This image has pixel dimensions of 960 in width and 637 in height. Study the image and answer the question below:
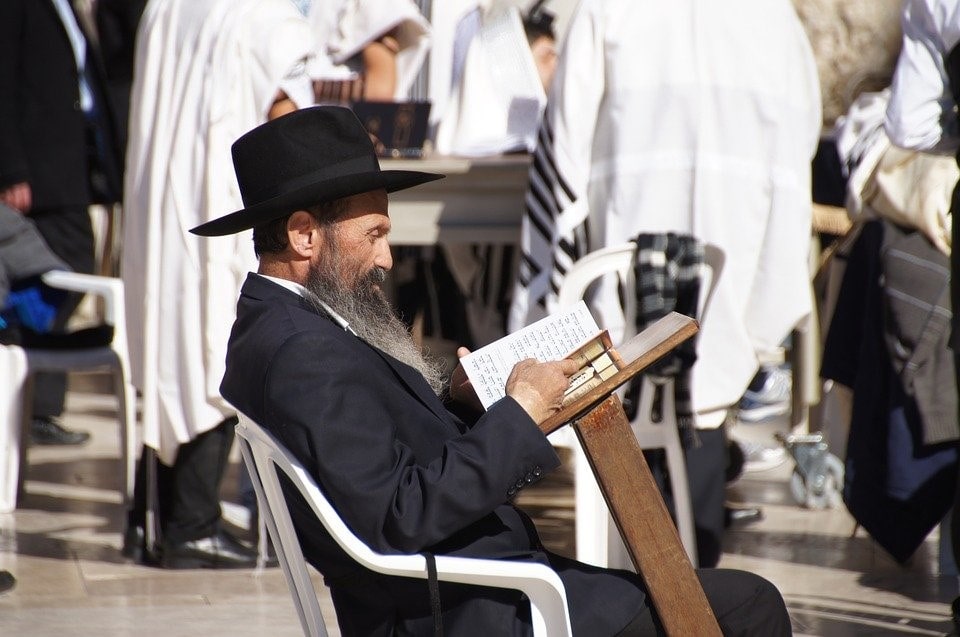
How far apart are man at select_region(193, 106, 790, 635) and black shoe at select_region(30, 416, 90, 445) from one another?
4.29 metres

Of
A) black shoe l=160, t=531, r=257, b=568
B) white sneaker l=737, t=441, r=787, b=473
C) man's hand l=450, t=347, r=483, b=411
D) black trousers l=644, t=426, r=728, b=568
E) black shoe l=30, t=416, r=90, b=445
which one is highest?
man's hand l=450, t=347, r=483, b=411

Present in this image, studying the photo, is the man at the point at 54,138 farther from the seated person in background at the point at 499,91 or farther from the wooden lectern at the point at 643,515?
the wooden lectern at the point at 643,515

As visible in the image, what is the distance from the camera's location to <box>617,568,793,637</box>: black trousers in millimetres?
2500

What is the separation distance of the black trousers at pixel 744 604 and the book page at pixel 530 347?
0.49 metres

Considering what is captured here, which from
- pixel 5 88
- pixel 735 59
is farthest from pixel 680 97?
pixel 5 88

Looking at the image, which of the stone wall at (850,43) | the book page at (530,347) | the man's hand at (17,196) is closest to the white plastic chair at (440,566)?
the book page at (530,347)

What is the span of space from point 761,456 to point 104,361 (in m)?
2.85

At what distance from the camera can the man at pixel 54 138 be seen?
608 cm

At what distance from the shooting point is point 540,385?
7.55 ft

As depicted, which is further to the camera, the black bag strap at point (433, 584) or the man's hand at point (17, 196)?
the man's hand at point (17, 196)

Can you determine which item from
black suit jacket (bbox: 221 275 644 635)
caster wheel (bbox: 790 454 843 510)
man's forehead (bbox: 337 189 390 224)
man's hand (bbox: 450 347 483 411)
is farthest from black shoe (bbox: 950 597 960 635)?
caster wheel (bbox: 790 454 843 510)

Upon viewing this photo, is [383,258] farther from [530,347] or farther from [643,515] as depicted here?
[643,515]

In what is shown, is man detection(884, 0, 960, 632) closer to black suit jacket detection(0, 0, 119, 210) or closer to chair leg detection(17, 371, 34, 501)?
chair leg detection(17, 371, 34, 501)

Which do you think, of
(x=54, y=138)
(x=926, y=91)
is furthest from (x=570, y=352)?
(x=54, y=138)
